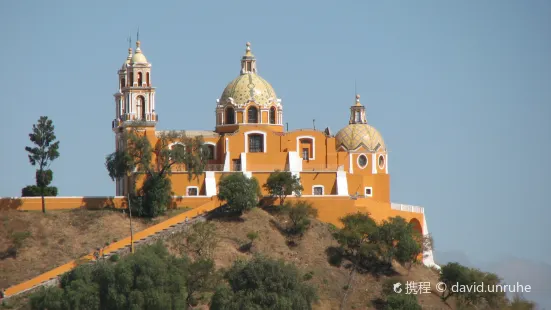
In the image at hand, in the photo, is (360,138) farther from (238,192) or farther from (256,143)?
(238,192)

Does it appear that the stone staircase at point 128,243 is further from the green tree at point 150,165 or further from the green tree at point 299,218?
the green tree at point 299,218

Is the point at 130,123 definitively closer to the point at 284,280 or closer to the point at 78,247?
the point at 78,247

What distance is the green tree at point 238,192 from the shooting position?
80750 millimetres

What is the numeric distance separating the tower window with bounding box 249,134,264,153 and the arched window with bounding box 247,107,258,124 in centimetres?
119

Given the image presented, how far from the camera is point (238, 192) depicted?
80.9 meters

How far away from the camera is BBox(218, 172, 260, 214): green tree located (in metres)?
80.8

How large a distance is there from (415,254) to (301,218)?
243 inches

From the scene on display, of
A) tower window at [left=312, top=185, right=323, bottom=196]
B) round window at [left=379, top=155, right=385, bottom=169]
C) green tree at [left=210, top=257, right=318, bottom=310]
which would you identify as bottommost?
green tree at [left=210, top=257, right=318, bottom=310]

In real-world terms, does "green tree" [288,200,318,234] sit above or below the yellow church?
below

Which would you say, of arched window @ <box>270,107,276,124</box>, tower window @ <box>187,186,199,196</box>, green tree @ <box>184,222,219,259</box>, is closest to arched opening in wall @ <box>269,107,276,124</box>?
arched window @ <box>270,107,276,124</box>

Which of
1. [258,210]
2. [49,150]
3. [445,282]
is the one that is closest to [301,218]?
[258,210]

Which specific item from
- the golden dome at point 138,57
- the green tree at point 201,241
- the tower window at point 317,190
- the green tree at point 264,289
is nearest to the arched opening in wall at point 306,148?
the tower window at point 317,190

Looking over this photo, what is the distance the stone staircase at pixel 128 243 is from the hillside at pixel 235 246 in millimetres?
900

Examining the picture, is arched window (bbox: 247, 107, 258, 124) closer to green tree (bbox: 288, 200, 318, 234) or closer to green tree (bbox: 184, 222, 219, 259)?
green tree (bbox: 288, 200, 318, 234)
